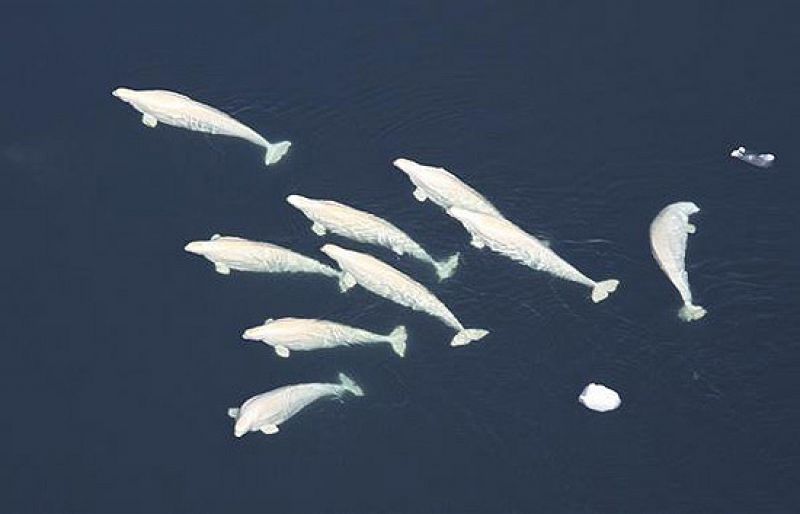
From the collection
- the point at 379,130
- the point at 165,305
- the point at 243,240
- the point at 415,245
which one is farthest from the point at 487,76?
the point at 165,305

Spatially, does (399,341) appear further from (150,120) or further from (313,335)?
(150,120)

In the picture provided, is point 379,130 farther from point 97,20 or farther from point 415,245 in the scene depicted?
point 97,20

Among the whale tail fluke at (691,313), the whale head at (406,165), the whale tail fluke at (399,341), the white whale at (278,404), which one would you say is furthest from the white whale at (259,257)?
the whale tail fluke at (691,313)

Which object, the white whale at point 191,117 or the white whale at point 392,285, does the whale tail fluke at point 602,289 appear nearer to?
the white whale at point 392,285

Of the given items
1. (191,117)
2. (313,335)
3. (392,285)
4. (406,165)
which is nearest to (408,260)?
(392,285)

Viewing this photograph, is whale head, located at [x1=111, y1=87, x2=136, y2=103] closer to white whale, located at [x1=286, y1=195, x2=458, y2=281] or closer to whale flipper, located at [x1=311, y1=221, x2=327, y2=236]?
white whale, located at [x1=286, y1=195, x2=458, y2=281]

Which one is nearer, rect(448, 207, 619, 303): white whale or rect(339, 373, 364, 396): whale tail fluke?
rect(339, 373, 364, 396): whale tail fluke

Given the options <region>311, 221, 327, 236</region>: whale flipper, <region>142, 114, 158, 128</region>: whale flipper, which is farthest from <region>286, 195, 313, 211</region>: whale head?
<region>142, 114, 158, 128</region>: whale flipper
